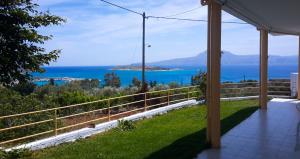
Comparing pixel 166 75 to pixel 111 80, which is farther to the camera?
pixel 166 75

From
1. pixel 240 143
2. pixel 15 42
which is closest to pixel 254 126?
pixel 240 143

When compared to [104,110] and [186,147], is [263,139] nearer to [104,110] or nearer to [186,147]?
[186,147]

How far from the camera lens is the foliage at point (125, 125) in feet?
33.6

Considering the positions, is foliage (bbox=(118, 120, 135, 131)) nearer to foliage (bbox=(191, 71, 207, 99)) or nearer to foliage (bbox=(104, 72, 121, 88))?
foliage (bbox=(191, 71, 207, 99))

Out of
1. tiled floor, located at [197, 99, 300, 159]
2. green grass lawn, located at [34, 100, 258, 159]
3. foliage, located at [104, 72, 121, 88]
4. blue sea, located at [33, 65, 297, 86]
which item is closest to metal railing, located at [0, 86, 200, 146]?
green grass lawn, located at [34, 100, 258, 159]

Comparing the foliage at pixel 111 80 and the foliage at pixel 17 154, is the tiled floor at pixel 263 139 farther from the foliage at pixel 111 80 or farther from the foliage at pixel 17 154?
the foliage at pixel 111 80

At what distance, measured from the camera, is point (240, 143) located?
809 centimetres

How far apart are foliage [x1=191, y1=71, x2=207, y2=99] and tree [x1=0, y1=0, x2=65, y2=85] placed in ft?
36.4

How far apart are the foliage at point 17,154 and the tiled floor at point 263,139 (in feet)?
9.97

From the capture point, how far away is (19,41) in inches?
195

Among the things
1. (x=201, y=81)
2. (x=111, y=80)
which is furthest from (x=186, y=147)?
(x=111, y=80)

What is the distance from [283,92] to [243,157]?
38.4 ft

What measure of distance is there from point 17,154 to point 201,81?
10.3m

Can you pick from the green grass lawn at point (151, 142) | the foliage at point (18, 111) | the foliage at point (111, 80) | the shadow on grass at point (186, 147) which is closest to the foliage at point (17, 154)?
the green grass lawn at point (151, 142)
